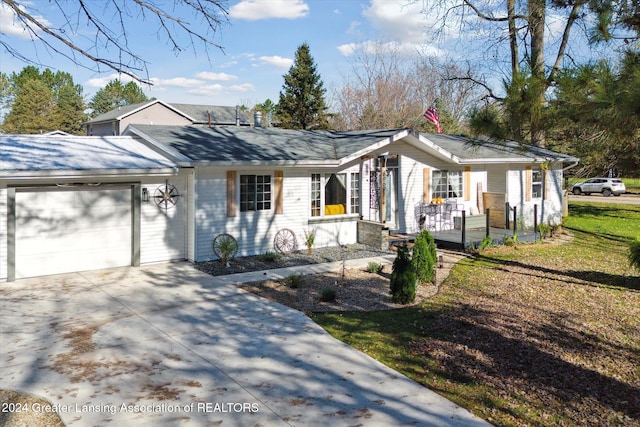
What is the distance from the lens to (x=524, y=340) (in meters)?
7.95

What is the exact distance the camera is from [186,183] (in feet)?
45.4

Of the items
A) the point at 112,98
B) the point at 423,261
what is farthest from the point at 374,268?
the point at 112,98

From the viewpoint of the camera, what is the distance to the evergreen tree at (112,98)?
7638cm

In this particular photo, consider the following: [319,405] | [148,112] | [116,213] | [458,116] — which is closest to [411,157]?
[116,213]

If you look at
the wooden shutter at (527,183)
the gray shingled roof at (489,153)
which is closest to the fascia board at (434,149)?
the gray shingled roof at (489,153)

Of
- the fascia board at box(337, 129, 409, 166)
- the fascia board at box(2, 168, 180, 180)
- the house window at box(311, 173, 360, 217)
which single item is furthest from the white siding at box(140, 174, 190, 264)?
the fascia board at box(337, 129, 409, 166)

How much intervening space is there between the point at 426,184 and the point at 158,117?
32.9 m

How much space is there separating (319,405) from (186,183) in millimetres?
9174

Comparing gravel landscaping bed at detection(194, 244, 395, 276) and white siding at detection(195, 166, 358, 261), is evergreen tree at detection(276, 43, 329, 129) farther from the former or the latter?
gravel landscaping bed at detection(194, 244, 395, 276)

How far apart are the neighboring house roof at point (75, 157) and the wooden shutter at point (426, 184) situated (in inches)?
339

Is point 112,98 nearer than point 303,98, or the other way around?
point 303,98

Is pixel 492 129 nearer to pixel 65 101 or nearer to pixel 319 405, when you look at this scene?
pixel 319 405

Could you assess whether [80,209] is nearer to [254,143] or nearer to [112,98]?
[254,143]

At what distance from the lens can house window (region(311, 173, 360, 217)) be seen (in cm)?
1614
